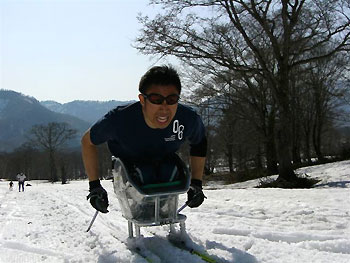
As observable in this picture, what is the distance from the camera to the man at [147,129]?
327 centimetres

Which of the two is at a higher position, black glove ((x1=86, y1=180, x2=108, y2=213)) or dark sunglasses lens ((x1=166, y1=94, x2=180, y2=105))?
dark sunglasses lens ((x1=166, y1=94, x2=180, y2=105))

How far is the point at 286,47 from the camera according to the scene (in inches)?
499

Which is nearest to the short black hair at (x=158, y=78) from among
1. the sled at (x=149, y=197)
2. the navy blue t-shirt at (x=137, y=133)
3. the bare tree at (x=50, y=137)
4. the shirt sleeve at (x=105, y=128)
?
the navy blue t-shirt at (x=137, y=133)

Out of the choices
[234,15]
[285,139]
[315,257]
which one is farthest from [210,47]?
[315,257]

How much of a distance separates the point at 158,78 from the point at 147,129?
50cm

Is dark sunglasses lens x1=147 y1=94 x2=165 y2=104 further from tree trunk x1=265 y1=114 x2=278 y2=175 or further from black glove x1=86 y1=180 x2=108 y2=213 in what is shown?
tree trunk x1=265 y1=114 x2=278 y2=175

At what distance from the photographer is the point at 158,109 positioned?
3.26m

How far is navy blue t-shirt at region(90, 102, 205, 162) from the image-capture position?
337cm

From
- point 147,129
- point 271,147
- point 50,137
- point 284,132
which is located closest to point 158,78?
point 147,129

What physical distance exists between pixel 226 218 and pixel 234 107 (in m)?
17.8

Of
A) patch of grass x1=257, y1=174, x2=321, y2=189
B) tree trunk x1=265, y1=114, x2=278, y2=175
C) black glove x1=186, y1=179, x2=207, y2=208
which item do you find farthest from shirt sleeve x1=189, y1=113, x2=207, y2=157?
tree trunk x1=265, y1=114, x2=278, y2=175

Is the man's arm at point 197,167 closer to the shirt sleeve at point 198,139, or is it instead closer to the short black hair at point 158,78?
the shirt sleeve at point 198,139

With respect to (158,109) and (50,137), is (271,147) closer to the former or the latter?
(158,109)

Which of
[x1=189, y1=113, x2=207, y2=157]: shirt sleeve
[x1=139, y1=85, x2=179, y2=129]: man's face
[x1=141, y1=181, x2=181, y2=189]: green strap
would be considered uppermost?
[x1=139, y1=85, x2=179, y2=129]: man's face
